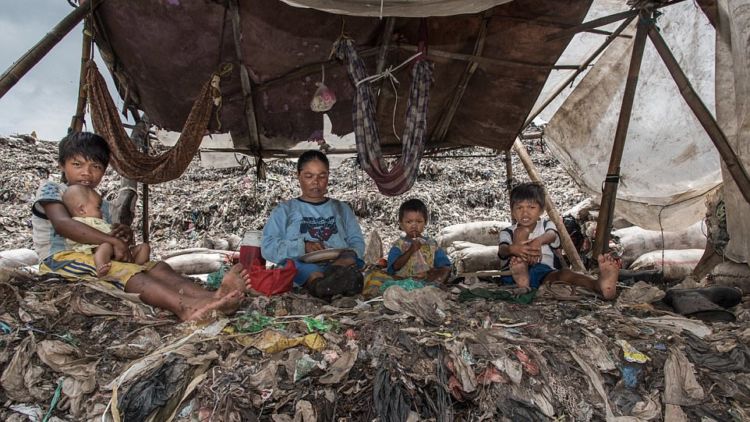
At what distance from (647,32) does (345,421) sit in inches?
121

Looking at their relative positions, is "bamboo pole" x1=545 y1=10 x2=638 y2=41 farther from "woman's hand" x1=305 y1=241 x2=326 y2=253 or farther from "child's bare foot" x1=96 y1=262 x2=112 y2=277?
"child's bare foot" x1=96 y1=262 x2=112 y2=277

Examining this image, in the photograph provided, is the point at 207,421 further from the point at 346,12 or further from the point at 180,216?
the point at 180,216

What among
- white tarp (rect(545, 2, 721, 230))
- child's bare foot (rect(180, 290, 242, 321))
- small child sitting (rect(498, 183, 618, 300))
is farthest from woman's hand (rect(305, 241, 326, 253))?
white tarp (rect(545, 2, 721, 230))

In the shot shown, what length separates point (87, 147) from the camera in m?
2.41

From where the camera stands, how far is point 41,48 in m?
2.68

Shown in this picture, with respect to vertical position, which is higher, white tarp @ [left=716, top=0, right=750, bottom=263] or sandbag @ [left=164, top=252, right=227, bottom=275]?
white tarp @ [left=716, top=0, right=750, bottom=263]

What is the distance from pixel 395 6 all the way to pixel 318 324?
173 cm

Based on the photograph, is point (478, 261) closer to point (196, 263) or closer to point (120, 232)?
point (196, 263)

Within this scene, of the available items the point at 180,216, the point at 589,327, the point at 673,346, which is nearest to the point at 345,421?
the point at 589,327

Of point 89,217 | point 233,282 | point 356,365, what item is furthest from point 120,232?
point 356,365

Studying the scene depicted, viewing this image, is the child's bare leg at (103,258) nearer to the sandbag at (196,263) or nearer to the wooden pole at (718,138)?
the wooden pole at (718,138)

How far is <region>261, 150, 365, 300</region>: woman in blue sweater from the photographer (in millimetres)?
2789

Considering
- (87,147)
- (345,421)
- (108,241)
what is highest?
(87,147)

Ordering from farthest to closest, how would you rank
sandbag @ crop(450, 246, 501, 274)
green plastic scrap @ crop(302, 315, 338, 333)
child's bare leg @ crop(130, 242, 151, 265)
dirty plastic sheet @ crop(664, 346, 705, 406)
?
sandbag @ crop(450, 246, 501, 274) < child's bare leg @ crop(130, 242, 151, 265) < green plastic scrap @ crop(302, 315, 338, 333) < dirty plastic sheet @ crop(664, 346, 705, 406)
